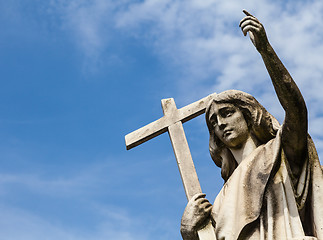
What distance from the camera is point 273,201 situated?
7.49 meters

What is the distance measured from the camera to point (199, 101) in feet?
35.3

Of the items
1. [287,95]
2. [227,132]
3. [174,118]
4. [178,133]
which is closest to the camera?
[287,95]

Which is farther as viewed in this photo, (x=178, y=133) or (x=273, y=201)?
(x=178, y=133)

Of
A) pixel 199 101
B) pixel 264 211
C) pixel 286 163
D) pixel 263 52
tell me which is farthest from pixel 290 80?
pixel 199 101

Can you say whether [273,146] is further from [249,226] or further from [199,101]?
[199,101]

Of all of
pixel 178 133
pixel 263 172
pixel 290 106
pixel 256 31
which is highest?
pixel 178 133

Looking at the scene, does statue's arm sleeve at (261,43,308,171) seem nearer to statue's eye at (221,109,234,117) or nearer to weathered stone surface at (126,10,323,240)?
weathered stone surface at (126,10,323,240)

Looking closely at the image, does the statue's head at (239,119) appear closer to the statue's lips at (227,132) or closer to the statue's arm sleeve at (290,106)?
the statue's lips at (227,132)

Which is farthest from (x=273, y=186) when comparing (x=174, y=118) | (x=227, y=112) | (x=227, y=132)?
(x=174, y=118)

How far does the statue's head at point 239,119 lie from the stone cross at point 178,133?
1673 millimetres

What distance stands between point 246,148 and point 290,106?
0.94 meters

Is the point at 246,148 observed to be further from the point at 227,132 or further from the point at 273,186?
the point at 273,186

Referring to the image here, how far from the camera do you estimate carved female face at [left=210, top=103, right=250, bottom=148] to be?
26.8 ft

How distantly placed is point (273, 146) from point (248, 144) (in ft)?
1.49
